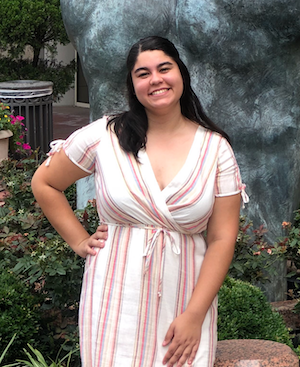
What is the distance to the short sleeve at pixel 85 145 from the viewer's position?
7.22 feet

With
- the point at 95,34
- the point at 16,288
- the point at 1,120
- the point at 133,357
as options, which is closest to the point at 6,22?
the point at 1,120

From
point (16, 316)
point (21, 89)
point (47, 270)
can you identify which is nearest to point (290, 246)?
point (47, 270)

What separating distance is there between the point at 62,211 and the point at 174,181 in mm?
530

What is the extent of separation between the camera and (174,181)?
2.07 meters

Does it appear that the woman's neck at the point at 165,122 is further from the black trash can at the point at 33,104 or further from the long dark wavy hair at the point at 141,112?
the black trash can at the point at 33,104

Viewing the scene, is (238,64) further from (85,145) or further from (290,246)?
(85,145)

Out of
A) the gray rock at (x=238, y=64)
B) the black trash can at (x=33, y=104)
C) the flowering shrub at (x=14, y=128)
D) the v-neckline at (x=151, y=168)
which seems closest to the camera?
the v-neckline at (x=151, y=168)

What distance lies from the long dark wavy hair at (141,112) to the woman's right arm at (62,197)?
0.77 ft

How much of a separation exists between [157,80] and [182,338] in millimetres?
907

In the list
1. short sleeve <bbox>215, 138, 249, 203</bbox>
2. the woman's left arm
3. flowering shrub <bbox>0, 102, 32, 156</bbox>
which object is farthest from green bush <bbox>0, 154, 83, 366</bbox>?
flowering shrub <bbox>0, 102, 32, 156</bbox>

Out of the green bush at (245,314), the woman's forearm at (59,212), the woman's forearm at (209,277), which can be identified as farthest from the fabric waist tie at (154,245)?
the green bush at (245,314)

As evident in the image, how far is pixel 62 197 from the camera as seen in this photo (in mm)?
2350

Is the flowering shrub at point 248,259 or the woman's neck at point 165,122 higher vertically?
the woman's neck at point 165,122

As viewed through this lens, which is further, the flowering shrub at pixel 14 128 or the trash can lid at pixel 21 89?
the trash can lid at pixel 21 89
